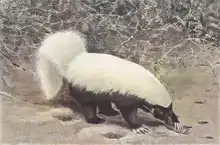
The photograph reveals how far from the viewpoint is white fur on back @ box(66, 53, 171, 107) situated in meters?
1.72

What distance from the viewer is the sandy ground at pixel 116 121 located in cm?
174

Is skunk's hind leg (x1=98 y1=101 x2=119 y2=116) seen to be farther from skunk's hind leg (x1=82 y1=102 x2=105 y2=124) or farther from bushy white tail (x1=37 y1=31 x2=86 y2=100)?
bushy white tail (x1=37 y1=31 x2=86 y2=100)

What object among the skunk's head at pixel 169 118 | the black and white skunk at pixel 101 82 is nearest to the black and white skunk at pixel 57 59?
the black and white skunk at pixel 101 82

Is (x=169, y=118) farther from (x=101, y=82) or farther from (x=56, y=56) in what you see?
(x=56, y=56)

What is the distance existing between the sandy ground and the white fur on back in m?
0.05

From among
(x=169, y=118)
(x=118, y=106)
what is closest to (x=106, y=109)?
(x=118, y=106)

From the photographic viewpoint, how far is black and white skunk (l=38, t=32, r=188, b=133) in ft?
5.65

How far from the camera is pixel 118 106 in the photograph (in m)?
1.73

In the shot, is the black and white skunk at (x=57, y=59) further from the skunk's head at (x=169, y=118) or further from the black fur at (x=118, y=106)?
the skunk's head at (x=169, y=118)

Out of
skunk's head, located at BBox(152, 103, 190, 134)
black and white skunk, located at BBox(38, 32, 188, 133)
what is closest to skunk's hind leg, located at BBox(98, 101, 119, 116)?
black and white skunk, located at BBox(38, 32, 188, 133)

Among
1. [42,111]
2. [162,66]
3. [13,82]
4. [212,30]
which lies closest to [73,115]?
[42,111]

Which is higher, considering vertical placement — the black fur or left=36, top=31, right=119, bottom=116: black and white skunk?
left=36, top=31, right=119, bottom=116: black and white skunk

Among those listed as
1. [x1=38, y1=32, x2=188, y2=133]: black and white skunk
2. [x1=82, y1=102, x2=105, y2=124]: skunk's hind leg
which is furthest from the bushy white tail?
[x1=82, y1=102, x2=105, y2=124]: skunk's hind leg

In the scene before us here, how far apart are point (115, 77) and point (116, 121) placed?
0.48ft
